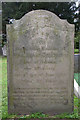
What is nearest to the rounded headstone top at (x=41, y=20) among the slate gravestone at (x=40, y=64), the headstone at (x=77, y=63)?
the slate gravestone at (x=40, y=64)

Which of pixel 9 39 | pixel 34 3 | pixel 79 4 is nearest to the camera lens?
pixel 9 39

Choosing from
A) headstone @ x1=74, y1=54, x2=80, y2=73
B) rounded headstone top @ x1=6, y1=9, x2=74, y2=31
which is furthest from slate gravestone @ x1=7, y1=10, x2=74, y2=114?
headstone @ x1=74, y1=54, x2=80, y2=73

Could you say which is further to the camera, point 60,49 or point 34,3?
point 34,3

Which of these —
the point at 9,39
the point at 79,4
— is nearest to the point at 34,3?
the point at 79,4

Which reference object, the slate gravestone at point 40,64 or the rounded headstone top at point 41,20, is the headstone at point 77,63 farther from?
the rounded headstone top at point 41,20

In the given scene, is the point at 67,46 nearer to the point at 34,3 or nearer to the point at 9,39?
the point at 9,39

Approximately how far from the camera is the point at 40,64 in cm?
329

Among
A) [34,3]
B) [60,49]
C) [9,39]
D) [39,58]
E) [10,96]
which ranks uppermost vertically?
[34,3]

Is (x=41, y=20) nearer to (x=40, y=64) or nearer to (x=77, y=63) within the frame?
(x=40, y=64)

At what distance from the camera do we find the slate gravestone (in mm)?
3189

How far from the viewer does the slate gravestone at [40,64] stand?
126 inches

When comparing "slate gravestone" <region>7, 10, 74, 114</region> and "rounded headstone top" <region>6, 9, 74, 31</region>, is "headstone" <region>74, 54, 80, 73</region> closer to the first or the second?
"slate gravestone" <region>7, 10, 74, 114</region>

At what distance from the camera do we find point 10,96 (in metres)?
3.33

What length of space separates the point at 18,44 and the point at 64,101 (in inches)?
66.9
